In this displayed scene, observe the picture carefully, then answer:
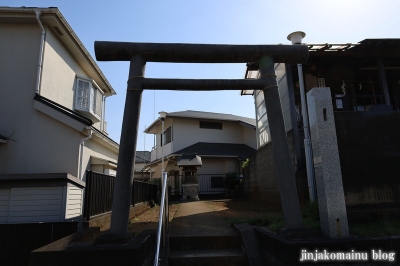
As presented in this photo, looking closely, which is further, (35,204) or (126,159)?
(35,204)

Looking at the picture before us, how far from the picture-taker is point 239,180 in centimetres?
1925

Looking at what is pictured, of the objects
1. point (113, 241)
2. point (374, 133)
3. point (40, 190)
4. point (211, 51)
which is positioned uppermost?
point (211, 51)

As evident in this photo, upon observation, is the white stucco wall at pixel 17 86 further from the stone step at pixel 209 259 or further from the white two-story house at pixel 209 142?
the white two-story house at pixel 209 142

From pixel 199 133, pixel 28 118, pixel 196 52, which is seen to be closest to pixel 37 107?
pixel 28 118

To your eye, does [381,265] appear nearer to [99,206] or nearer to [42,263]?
[42,263]

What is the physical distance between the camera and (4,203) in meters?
7.09

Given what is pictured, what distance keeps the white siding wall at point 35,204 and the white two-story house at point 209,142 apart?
45.0 ft

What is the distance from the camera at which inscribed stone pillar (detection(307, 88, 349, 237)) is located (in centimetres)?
424

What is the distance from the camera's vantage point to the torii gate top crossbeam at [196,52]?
15.5ft

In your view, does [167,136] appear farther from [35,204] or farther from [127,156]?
[127,156]

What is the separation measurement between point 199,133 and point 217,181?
4364 millimetres

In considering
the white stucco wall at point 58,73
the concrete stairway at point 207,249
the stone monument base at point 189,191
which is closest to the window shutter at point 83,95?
the white stucco wall at point 58,73

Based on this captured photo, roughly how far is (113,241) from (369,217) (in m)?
5.26

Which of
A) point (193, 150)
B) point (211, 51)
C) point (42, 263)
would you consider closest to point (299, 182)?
point (211, 51)
